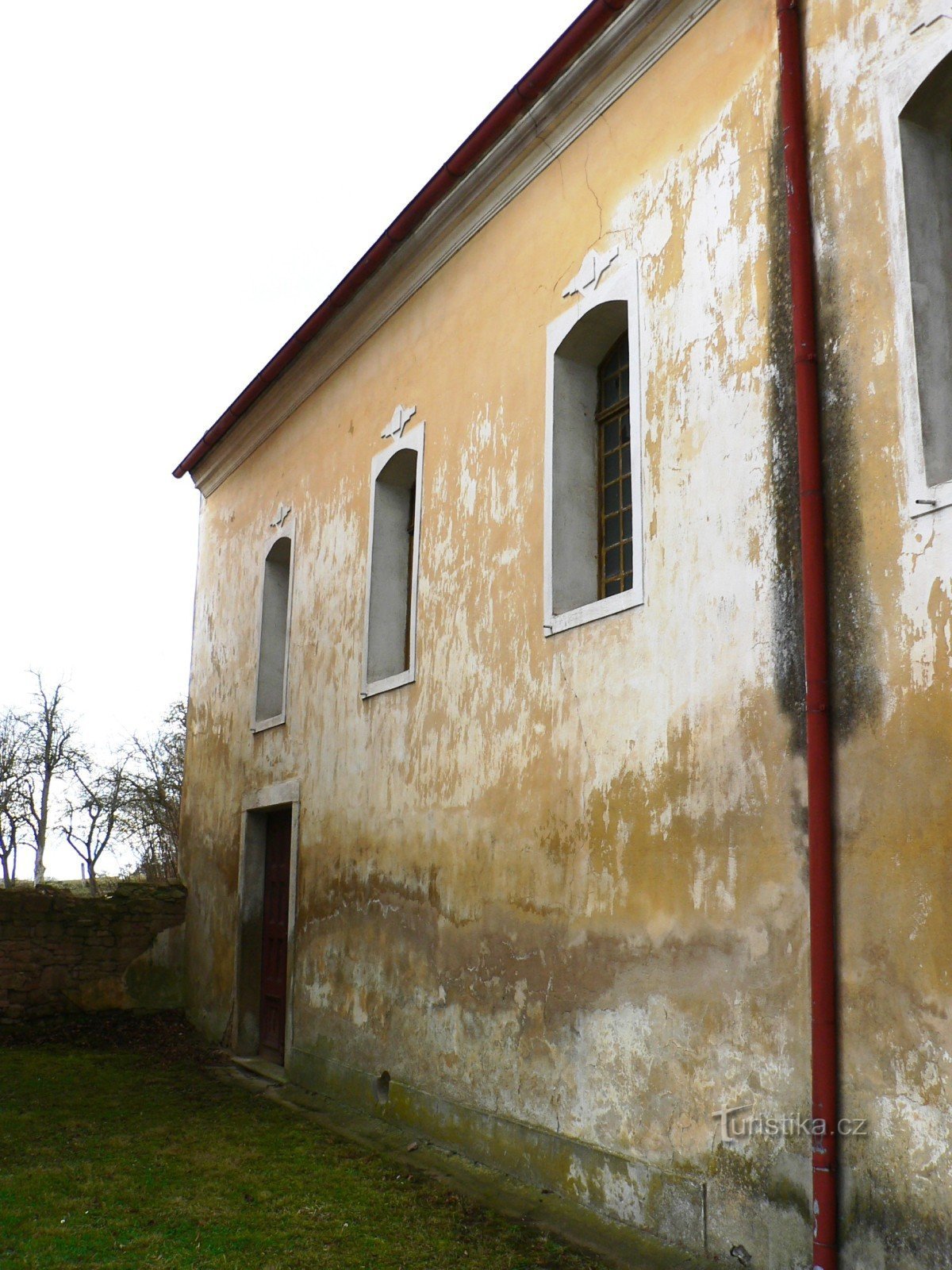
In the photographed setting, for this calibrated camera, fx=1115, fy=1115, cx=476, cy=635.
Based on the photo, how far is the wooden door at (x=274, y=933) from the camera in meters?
10.4

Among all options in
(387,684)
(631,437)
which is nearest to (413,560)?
(387,684)

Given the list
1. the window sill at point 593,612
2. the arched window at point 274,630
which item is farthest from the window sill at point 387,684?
the arched window at point 274,630

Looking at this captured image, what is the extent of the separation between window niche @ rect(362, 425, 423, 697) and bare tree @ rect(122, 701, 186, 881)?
19854 mm

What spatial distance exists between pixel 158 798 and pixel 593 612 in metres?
24.3

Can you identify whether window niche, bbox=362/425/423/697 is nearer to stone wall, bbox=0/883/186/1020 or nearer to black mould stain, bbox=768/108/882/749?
black mould stain, bbox=768/108/882/749

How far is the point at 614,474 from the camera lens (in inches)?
270

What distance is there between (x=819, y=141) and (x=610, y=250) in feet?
5.56

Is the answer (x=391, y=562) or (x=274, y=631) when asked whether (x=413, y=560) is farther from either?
(x=274, y=631)

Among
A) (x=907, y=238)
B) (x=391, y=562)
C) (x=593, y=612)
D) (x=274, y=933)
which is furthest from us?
(x=274, y=933)

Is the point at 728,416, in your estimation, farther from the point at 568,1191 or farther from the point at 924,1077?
the point at 568,1191

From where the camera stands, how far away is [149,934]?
1245 cm

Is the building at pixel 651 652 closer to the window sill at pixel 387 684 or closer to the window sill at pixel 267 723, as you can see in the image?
the window sill at pixel 387 684

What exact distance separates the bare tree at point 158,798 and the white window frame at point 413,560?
19.8 meters

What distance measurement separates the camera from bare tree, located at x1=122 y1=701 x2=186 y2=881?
1112 inches
